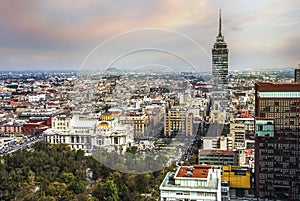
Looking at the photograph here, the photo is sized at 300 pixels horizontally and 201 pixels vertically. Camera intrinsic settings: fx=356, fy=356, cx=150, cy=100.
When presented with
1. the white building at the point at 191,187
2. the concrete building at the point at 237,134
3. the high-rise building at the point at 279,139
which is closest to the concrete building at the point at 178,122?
the concrete building at the point at 237,134

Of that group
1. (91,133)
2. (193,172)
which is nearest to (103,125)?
(91,133)

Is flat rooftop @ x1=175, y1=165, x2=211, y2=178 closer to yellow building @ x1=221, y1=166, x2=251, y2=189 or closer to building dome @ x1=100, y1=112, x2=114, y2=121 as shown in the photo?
yellow building @ x1=221, y1=166, x2=251, y2=189

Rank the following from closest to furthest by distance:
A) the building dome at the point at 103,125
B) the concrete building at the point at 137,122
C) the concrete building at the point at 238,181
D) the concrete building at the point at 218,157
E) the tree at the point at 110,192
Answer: the tree at the point at 110,192 < the concrete building at the point at 238,181 < the concrete building at the point at 218,157 < the concrete building at the point at 137,122 < the building dome at the point at 103,125

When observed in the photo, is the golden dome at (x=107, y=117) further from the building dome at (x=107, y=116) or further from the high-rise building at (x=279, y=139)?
the high-rise building at (x=279, y=139)

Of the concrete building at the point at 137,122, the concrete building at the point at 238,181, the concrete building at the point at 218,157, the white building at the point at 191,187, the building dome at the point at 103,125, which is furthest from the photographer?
the building dome at the point at 103,125

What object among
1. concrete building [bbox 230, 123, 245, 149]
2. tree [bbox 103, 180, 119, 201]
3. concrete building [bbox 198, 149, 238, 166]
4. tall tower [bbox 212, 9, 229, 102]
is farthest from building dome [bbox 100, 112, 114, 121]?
tall tower [bbox 212, 9, 229, 102]

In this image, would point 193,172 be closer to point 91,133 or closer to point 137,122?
point 137,122
